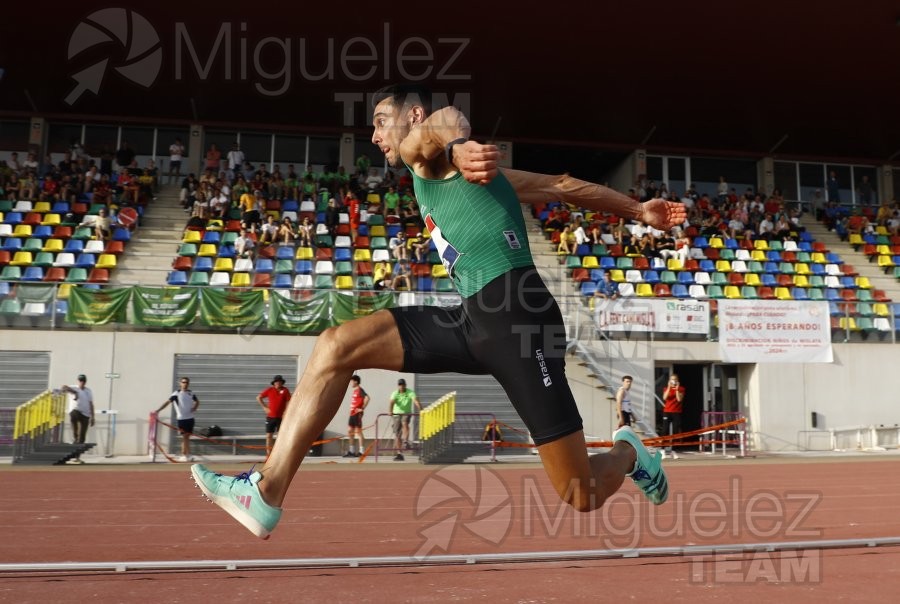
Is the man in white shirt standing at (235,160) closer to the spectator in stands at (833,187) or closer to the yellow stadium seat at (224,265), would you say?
the yellow stadium seat at (224,265)

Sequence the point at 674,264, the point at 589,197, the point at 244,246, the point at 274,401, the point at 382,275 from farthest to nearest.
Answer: the point at 674,264
the point at 244,246
the point at 382,275
the point at 274,401
the point at 589,197

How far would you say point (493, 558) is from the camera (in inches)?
198

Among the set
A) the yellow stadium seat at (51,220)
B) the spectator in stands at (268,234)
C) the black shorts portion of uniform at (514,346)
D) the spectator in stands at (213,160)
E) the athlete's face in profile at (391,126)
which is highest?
the spectator in stands at (213,160)

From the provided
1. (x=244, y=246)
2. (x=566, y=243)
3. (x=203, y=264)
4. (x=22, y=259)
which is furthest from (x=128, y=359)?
(x=566, y=243)

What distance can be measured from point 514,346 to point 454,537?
320 centimetres

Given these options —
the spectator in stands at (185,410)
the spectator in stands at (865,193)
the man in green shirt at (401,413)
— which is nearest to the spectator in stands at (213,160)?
the spectator in stands at (185,410)

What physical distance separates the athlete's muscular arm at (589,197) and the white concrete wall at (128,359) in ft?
45.8

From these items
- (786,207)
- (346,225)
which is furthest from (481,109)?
(786,207)

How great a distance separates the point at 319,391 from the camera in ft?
11.7

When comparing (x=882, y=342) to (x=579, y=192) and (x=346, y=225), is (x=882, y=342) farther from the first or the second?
(x=579, y=192)

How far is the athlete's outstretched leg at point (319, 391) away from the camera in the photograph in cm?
354

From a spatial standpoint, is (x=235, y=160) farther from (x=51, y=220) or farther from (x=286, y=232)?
(x=51, y=220)

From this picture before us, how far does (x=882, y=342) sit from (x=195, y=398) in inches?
635

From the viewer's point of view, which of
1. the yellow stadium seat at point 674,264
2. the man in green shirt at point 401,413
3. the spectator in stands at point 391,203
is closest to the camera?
the man in green shirt at point 401,413
